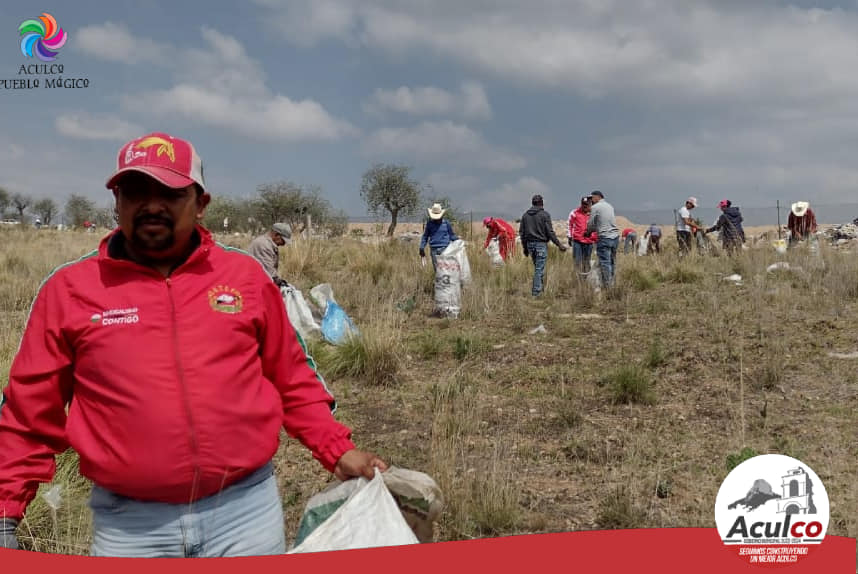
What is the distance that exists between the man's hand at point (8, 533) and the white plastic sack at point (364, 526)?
0.65 meters

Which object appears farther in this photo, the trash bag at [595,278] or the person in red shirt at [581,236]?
the person in red shirt at [581,236]

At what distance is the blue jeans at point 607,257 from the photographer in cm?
1030

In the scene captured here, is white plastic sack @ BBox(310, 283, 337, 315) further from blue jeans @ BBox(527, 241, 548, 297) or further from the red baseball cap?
the red baseball cap

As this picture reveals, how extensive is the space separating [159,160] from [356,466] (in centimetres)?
96

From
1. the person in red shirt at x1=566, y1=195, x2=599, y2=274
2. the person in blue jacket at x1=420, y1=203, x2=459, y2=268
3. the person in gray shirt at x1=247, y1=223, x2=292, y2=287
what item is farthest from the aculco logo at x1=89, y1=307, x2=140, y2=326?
the person in red shirt at x1=566, y1=195, x2=599, y2=274

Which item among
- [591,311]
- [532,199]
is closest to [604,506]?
[591,311]

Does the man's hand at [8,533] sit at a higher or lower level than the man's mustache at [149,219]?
lower

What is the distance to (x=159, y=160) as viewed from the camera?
175 cm

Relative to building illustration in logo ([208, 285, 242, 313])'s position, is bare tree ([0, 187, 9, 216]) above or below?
above

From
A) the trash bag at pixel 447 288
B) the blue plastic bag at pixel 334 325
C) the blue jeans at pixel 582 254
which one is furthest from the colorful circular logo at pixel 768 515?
the blue jeans at pixel 582 254

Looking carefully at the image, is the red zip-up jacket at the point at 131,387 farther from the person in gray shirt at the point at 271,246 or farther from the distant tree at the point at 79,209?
the distant tree at the point at 79,209

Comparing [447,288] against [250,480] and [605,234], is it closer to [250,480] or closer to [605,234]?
[605,234]

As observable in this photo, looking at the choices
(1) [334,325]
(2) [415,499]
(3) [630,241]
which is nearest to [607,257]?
(1) [334,325]

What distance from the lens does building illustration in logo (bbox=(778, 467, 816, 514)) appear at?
2.22 meters
